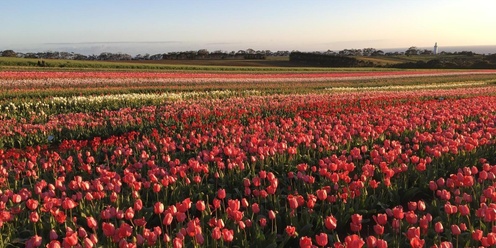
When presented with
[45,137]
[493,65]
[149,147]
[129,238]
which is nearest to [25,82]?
[45,137]

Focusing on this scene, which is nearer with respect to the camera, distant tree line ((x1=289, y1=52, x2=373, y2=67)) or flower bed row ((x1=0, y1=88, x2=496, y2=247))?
flower bed row ((x1=0, y1=88, x2=496, y2=247))

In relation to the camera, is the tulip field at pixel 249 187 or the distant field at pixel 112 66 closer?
the tulip field at pixel 249 187

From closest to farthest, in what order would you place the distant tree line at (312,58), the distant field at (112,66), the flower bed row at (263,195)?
the flower bed row at (263,195)
the distant field at (112,66)
the distant tree line at (312,58)

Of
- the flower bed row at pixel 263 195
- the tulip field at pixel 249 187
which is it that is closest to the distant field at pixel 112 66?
the tulip field at pixel 249 187

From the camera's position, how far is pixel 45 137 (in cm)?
1003

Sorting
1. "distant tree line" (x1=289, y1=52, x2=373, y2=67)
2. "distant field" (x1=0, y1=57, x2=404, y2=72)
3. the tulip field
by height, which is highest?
"distant tree line" (x1=289, y1=52, x2=373, y2=67)

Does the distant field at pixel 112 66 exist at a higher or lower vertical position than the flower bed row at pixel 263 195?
higher

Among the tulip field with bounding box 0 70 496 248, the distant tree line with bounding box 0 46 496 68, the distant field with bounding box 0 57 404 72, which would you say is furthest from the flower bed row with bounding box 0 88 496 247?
the distant tree line with bounding box 0 46 496 68

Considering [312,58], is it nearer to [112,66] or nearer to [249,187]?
[112,66]

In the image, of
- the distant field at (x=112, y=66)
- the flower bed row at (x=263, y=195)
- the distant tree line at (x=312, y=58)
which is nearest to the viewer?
the flower bed row at (x=263, y=195)

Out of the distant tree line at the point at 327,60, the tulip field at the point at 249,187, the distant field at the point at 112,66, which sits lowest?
the tulip field at the point at 249,187

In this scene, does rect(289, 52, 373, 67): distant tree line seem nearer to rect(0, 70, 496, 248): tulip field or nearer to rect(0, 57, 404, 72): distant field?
rect(0, 57, 404, 72): distant field

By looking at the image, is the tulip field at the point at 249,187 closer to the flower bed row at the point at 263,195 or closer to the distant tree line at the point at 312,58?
the flower bed row at the point at 263,195

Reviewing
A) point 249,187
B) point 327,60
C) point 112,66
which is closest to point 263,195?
point 249,187
